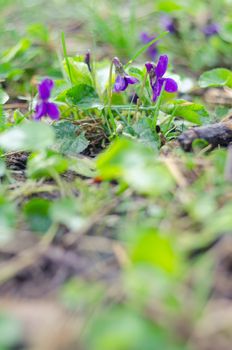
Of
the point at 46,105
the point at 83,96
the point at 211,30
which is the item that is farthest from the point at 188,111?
the point at 211,30

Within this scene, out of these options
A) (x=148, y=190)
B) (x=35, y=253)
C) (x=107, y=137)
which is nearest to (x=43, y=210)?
(x=35, y=253)

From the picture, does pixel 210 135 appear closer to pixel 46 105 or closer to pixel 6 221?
pixel 46 105

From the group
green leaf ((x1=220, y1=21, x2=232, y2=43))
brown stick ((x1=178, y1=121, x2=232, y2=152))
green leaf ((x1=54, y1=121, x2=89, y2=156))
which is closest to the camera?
brown stick ((x1=178, y1=121, x2=232, y2=152))

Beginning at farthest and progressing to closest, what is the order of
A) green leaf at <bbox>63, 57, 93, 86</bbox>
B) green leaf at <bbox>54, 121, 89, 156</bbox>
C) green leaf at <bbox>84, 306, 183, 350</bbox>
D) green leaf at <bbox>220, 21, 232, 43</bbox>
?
green leaf at <bbox>220, 21, 232, 43</bbox>, green leaf at <bbox>63, 57, 93, 86</bbox>, green leaf at <bbox>54, 121, 89, 156</bbox>, green leaf at <bbox>84, 306, 183, 350</bbox>

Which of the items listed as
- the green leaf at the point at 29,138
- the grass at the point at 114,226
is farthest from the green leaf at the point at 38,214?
the green leaf at the point at 29,138

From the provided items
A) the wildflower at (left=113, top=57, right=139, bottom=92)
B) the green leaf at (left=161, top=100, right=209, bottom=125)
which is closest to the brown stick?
the green leaf at (left=161, top=100, right=209, bottom=125)

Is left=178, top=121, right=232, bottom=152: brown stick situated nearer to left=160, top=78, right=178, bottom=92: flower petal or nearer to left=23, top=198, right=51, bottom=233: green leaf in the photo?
left=160, top=78, right=178, bottom=92: flower petal
